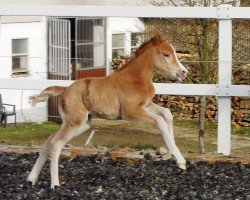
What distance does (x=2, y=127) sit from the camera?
2214 centimetres

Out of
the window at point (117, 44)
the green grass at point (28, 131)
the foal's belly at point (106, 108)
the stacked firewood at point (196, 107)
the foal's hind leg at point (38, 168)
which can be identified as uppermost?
the window at point (117, 44)

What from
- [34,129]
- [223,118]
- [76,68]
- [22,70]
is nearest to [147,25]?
[76,68]

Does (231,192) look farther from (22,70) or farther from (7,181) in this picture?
(22,70)

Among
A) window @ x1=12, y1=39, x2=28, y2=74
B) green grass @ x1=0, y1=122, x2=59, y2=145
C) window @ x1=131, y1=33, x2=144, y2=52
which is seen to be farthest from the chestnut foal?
window @ x1=131, y1=33, x2=144, y2=52

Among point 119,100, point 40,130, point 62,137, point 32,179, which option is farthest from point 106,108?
point 40,130

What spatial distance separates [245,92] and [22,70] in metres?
14.3

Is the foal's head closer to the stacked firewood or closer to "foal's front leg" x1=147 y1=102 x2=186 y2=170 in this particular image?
"foal's front leg" x1=147 y1=102 x2=186 y2=170

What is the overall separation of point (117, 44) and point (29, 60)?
4793 mm

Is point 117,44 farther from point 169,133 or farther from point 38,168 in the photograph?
point 169,133

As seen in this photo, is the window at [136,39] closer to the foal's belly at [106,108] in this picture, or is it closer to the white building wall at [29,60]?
the white building wall at [29,60]

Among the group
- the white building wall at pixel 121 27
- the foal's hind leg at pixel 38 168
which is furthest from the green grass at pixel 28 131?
the foal's hind leg at pixel 38 168

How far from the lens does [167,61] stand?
9125mm

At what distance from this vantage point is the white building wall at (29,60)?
79.4 feet

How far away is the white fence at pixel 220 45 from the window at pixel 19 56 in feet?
41.6
